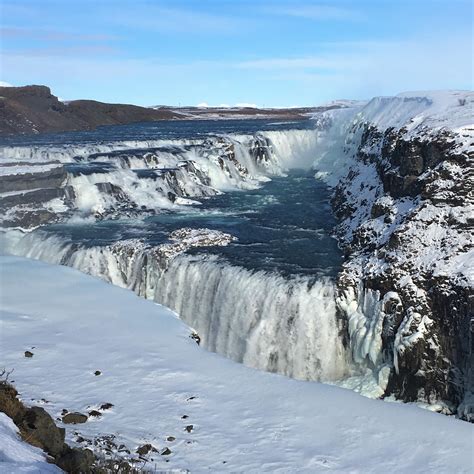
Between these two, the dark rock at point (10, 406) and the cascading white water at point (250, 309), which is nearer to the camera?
the dark rock at point (10, 406)

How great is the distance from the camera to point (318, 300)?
1296 cm

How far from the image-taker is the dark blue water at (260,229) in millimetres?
15255

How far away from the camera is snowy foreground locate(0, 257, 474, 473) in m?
Answer: 6.90

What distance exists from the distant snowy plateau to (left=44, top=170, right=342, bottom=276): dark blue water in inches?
18.2

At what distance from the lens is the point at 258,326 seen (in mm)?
13188

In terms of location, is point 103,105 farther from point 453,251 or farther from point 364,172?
point 453,251

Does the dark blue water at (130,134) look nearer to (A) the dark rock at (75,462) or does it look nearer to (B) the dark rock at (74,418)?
(B) the dark rock at (74,418)

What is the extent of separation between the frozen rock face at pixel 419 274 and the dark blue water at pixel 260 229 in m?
1.12

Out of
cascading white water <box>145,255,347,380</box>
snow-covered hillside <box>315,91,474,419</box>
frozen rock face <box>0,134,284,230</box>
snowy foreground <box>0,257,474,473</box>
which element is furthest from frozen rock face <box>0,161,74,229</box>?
snow-covered hillside <box>315,91,474,419</box>

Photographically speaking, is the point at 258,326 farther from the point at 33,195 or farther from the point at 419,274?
the point at 33,195

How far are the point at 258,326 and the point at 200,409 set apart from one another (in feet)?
17.7

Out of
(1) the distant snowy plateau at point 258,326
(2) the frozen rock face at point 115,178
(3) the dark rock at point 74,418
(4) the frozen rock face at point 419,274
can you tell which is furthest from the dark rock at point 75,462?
(2) the frozen rock face at point 115,178

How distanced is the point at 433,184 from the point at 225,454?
9881mm

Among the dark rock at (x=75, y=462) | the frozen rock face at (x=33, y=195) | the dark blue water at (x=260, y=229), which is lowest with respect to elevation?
the dark rock at (x=75, y=462)
